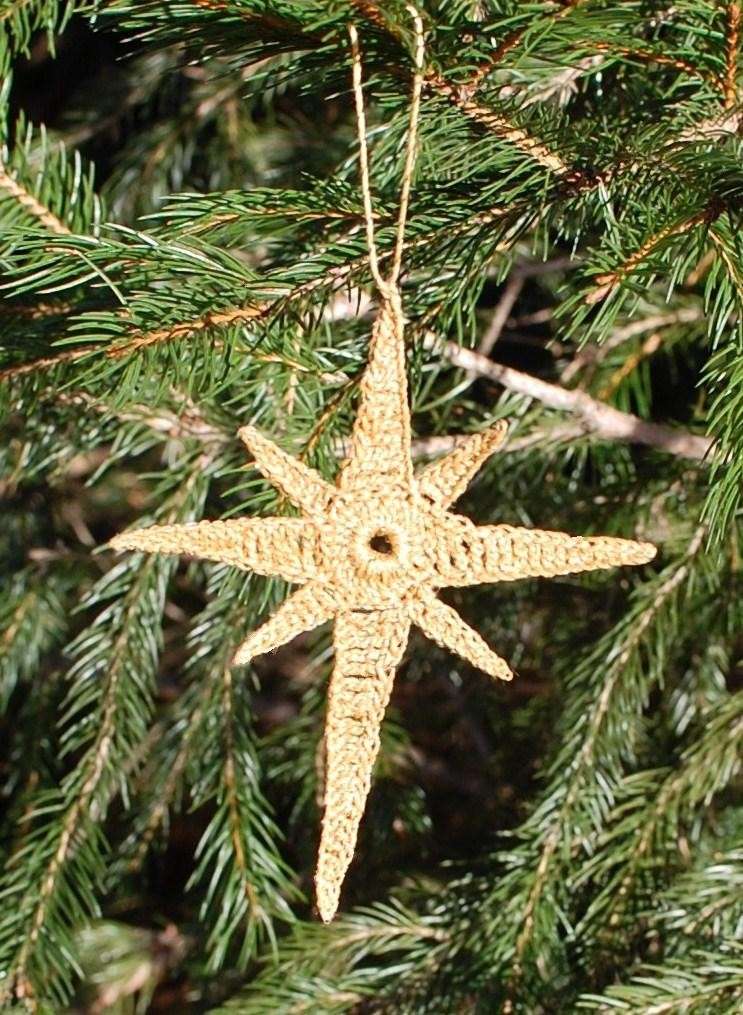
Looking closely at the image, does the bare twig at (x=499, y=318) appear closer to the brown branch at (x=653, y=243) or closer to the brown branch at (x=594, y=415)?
the brown branch at (x=594, y=415)

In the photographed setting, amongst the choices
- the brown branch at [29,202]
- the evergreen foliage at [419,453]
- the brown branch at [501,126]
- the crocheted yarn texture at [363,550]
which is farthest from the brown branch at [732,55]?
the brown branch at [29,202]

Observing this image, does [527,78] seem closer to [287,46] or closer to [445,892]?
[287,46]

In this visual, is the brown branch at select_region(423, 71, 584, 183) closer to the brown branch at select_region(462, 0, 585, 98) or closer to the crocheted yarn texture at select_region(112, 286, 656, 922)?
the brown branch at select_region(462, 0, 585, 98)

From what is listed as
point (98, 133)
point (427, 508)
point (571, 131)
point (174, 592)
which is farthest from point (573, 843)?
point (98, 133)

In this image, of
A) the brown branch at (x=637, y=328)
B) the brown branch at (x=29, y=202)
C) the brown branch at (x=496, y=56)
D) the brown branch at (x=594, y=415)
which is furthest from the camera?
the brown branch at (x=637, y=328)

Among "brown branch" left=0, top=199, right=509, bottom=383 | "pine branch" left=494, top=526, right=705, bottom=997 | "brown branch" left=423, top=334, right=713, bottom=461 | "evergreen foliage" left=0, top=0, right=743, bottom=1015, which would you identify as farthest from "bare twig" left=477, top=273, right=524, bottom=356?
"brown branch" left=0, top=199, right=509, bottom=383

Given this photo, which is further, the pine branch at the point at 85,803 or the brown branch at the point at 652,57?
the pine branch at the point at 85,803

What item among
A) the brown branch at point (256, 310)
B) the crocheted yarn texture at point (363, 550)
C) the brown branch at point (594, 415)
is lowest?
the brown branch at point (594, 415)
